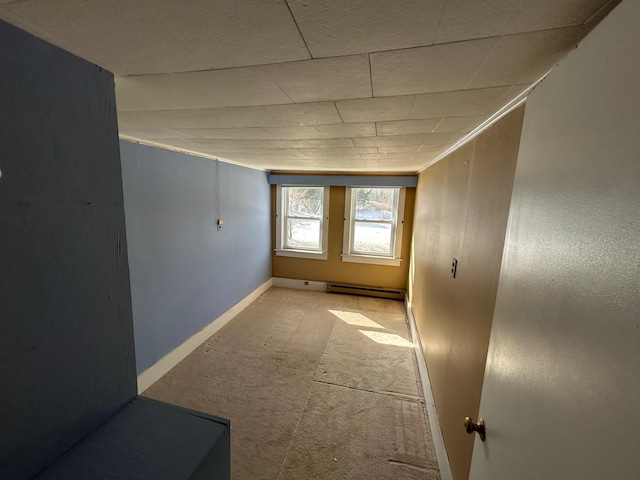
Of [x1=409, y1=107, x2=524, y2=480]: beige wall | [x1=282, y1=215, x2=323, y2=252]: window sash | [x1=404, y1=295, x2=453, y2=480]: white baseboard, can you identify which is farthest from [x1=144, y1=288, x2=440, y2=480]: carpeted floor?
[x1=282, y1=215, x2=323, y2=252]: window sash

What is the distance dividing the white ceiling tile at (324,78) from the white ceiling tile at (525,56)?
0.34m

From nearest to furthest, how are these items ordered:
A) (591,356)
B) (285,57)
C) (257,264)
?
(591,356) < (285,57) < (257,264)

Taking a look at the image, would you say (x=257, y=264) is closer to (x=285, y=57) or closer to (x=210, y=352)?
(x=210, y=352)

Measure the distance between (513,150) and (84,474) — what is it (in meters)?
1.56

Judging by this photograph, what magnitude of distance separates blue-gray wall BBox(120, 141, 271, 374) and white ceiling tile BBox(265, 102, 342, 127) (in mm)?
1372

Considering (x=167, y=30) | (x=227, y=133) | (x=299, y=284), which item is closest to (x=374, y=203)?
(x=299, y=284)

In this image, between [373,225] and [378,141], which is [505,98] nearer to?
[378,141]

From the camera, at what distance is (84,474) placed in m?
0.58

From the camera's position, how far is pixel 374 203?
4293mm

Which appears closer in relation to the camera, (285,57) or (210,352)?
(285,57)

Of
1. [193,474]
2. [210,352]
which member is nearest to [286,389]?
[210,352]

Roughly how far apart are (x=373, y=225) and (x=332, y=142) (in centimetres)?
268


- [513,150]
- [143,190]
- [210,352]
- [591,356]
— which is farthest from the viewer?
[210,352]

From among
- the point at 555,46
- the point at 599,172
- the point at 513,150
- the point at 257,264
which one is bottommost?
the point at 257,264
